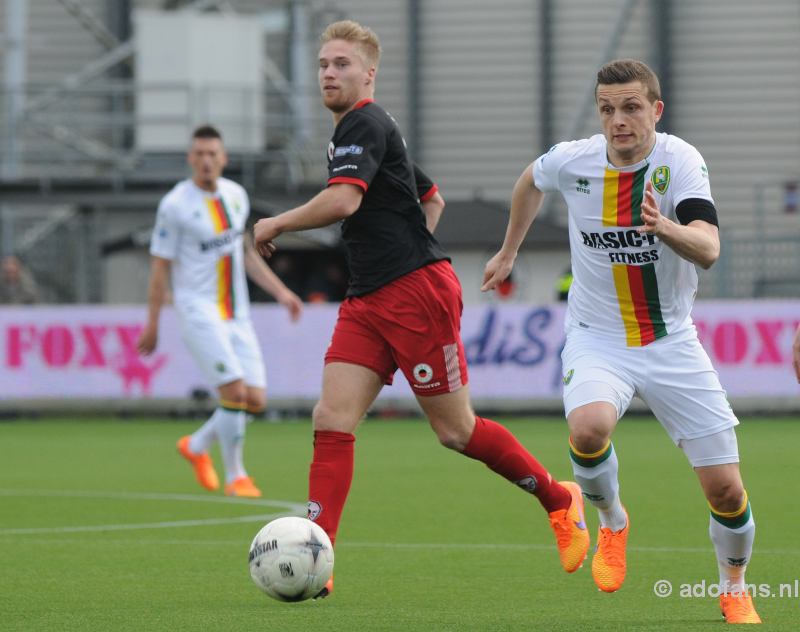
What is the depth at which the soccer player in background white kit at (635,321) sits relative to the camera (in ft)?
22.0

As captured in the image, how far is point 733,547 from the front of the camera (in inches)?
266

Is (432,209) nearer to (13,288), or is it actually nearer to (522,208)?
(522,208)

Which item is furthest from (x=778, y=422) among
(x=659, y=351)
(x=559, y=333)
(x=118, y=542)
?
(x=659, y=351)

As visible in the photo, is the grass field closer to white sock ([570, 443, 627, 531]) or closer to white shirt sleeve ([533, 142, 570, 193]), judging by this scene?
white sock ([570, 443, 627, 531])

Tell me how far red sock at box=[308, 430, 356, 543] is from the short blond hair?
63.1 inches

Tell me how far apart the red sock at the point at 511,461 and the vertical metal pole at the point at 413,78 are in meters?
21.8

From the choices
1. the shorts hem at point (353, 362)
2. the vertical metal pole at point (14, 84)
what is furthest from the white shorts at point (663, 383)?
the vertical metal pole at point (14, 84)

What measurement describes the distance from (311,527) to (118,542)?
2831 mm

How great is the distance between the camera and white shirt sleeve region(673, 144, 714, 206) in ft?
21.8

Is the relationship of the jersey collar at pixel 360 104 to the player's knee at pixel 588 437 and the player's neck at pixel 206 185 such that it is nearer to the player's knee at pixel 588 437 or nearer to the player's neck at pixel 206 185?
the player's knee at pixel 588 437

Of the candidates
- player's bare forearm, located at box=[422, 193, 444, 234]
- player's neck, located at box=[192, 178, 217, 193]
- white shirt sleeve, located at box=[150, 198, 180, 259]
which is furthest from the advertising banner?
player's bare forearm, located at box=[422, 193, 444, 234]

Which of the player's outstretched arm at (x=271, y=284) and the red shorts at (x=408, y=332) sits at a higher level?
the red shorts at (x=408, y=332)

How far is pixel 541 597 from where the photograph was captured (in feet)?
24.0

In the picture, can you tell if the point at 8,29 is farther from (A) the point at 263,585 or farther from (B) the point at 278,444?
(A) the point at 263,585
